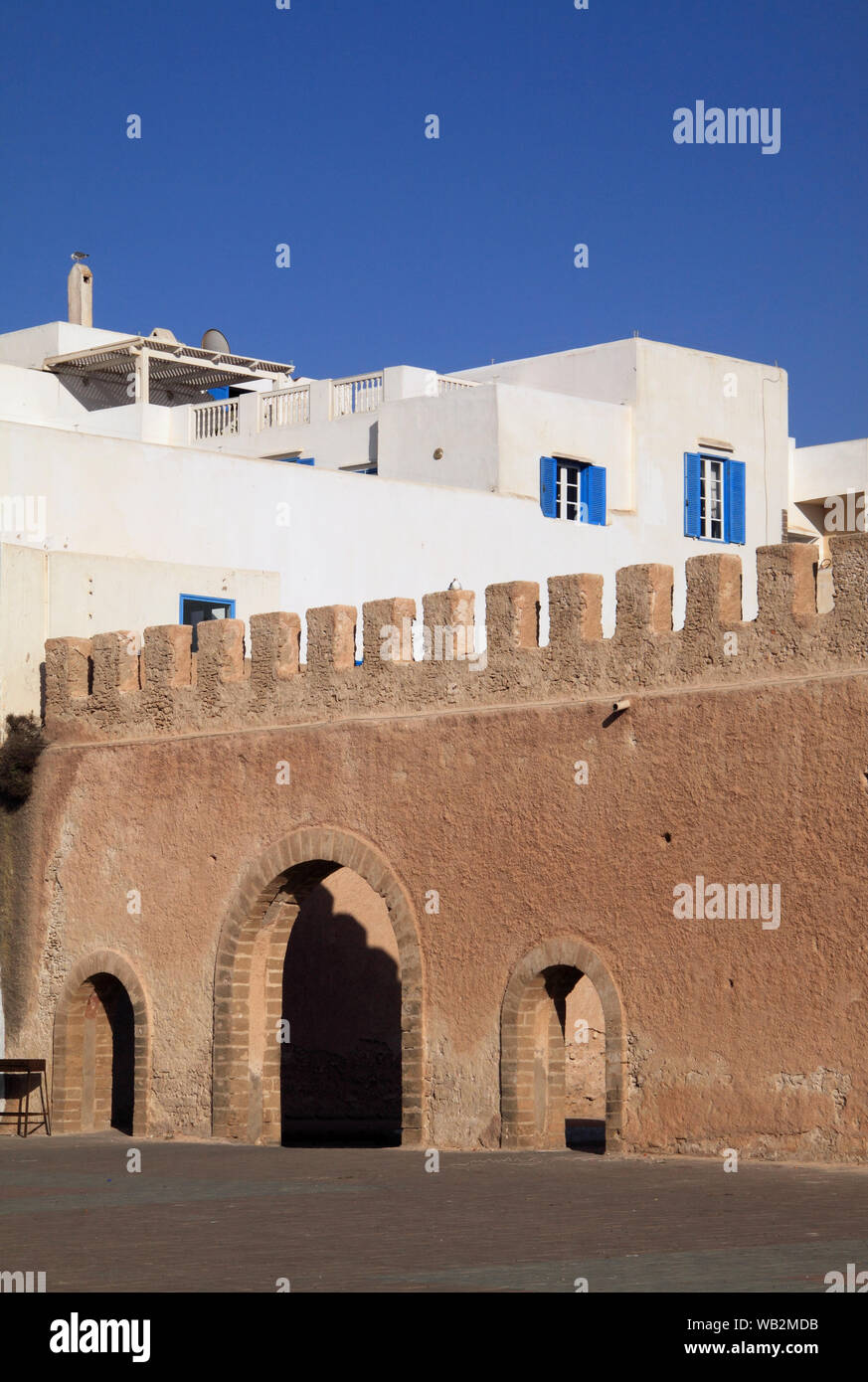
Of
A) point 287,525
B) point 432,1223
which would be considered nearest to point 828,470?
point 287,525

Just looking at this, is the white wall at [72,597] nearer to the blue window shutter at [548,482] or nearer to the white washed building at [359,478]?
the white washed building at [359,478]

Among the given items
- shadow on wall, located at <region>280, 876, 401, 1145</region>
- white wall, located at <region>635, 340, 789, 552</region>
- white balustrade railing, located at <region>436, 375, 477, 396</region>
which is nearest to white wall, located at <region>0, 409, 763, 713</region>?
white wall, located at <region>635, 340, 789, 552</region>

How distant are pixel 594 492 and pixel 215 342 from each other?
942 cm

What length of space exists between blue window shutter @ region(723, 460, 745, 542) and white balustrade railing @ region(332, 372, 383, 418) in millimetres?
4578

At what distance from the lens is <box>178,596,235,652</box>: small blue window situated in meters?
19.2

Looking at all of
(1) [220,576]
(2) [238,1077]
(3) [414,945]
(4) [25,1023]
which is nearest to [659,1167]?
(3) [414,945]

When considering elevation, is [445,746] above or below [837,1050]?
above

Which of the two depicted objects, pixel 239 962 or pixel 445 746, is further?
pixel 239 962

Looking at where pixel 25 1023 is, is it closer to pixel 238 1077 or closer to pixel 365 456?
pixel 238 1077

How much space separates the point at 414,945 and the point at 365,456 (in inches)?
443

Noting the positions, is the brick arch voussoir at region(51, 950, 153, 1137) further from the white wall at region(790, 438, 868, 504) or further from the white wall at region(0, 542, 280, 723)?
the white wall at region(790, 438, 868, 504)

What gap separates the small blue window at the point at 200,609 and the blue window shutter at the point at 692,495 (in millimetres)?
7919

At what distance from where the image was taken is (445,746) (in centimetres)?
1466

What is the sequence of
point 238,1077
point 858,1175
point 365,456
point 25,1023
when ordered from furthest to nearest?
point 365,456 < point 25,1023 < point 238,1077 < point 858,1175
